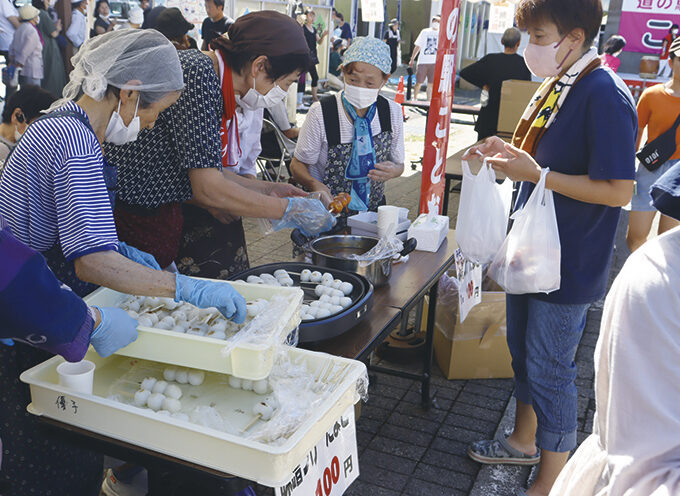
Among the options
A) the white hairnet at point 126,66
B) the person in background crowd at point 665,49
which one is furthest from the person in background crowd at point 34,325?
the person in background crowd at point 665,49

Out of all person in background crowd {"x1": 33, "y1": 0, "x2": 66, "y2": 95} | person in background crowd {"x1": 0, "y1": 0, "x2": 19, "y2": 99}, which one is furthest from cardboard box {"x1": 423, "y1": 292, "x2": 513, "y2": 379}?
person in background crowd {"x1": 0, "y1": 0, "x2": 19, "y2": 99}

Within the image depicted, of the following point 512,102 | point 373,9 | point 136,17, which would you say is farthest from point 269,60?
point 373,9

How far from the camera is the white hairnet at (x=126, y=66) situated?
1.91m

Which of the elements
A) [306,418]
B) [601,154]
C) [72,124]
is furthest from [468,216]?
[72,124]

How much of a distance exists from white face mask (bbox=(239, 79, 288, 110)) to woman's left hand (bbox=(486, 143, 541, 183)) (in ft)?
3.28

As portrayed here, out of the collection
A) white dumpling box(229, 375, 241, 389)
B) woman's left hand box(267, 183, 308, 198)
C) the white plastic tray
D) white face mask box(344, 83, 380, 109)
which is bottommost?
white dumpling box(229, 375, 241, 389)

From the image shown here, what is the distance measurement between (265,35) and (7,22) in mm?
7838

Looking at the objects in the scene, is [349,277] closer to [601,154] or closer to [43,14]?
[601,154]

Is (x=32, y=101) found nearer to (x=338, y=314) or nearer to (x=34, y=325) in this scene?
(x=338, y=314)

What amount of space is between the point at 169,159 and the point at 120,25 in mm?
9305

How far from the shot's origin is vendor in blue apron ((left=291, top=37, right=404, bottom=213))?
335cm

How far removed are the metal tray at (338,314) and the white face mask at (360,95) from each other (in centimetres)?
118

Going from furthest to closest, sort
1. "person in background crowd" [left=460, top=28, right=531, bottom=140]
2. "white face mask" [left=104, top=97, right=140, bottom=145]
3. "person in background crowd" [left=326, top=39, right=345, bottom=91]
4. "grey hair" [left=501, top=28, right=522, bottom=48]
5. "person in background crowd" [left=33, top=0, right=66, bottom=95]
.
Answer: "person in background crowd" [left=326, top=39, right=345, bottom=91] → "person in background crowd" [left=33, top=0, right=66, bottom=95] → "grey hair" [left=501, top=28, right=522, bottom=48] → "person in background crowd" [left=460, top=28, right=531, bottom=140] → "white face mask" [left=104, top=97, right=140, bottom=145]

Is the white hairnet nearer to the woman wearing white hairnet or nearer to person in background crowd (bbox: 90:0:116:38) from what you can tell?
the woman wearing white hairnet
